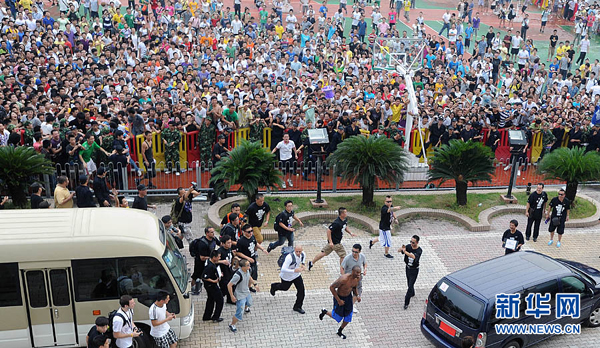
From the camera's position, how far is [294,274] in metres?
11.6

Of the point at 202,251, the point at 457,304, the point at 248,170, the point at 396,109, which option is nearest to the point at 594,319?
the point at 457,304

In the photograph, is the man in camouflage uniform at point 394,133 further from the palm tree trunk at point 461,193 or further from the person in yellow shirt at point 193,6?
the person in yellow shirt at point 193,6

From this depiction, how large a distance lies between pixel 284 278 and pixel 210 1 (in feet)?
84.1

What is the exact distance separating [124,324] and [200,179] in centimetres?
786

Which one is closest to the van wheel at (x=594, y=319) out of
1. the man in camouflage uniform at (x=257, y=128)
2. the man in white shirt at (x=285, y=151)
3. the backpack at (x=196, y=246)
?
the backpack at (x=196, y=246)

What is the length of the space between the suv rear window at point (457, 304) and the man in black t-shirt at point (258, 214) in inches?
174

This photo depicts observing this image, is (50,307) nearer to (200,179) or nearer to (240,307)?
(240,307)

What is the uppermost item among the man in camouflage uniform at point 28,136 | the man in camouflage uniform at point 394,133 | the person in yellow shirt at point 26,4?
the person in yellow shirt at point 26,4

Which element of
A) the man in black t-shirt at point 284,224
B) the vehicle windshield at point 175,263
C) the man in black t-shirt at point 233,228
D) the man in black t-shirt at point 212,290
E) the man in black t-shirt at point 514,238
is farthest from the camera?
the man in black t-shirt at point 284,224

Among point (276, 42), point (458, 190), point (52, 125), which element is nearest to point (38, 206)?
point (52, 125)

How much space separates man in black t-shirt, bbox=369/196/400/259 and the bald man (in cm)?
270

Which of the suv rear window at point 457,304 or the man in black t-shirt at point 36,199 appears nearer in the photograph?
the suv rear window at point 457,304

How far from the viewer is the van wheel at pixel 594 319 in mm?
11508

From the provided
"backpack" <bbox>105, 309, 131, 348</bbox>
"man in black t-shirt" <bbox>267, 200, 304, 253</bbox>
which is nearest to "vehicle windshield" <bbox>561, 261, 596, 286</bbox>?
"man in black t-shirt" <bbox>267, 200, 304, 253</bbox>
